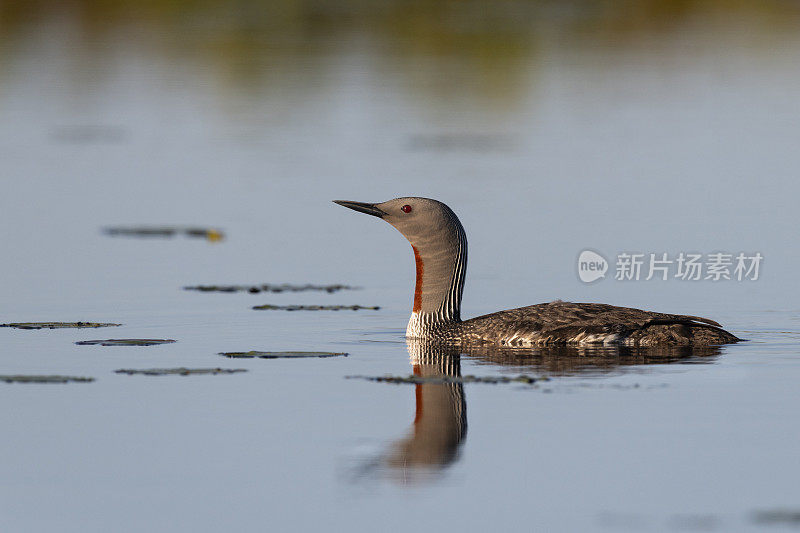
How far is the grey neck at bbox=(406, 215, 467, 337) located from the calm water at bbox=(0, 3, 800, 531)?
1.24ft

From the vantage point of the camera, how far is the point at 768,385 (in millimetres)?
10336

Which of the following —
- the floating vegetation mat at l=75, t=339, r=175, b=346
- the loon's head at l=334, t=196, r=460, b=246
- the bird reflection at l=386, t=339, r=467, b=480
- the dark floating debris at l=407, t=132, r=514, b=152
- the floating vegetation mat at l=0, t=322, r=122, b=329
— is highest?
the dark floating debris at l=407, t=132, r=514, b=152

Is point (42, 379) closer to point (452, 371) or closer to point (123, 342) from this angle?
point (123, 342)

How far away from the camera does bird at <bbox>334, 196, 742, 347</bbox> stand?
38.5 feet

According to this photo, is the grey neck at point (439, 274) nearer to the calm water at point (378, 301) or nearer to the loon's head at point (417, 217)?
the loon's head at point (417, 217)

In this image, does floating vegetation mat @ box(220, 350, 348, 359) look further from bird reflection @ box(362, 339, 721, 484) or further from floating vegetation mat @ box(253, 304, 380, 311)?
floating vegetation mat @ box(253, 304, 380, 311)

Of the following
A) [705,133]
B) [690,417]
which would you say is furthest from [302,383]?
[705,133]

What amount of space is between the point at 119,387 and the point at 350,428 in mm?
1838

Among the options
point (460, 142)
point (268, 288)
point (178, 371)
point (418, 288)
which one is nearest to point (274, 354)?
point (178, 371)

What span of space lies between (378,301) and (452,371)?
3074 mm

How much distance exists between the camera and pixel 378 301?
13.9 metres

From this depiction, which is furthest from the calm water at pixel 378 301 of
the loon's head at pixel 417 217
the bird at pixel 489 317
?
the loon's head at pixel 417 217

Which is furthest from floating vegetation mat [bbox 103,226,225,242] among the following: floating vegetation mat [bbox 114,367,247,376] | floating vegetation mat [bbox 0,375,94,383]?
floating vegetation mat [bbox 0,375,94,383]

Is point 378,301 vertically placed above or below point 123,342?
above
